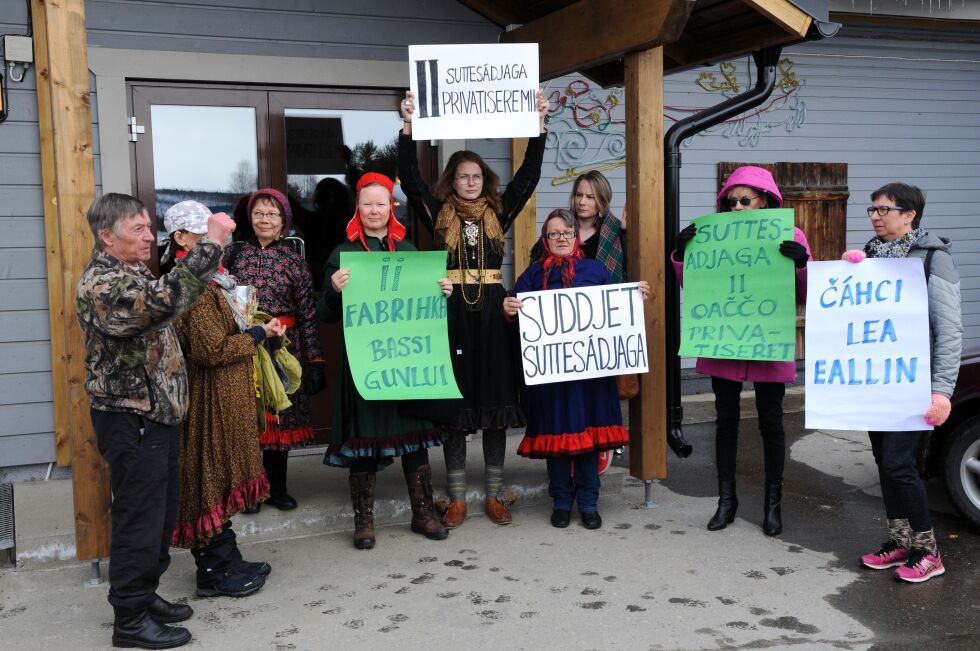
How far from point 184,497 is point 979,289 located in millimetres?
8553

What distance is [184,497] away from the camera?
361 centimetres

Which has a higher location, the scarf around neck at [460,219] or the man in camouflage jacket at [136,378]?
the scarf around neck at [460,219]

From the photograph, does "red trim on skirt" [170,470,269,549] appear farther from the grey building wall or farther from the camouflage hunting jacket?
the grey building wall

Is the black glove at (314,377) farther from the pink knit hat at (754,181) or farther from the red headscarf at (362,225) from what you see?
the pink knit hat at (754,181)

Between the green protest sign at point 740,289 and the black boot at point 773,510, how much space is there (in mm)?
723

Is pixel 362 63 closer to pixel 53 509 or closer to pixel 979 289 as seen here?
pixel 53 509

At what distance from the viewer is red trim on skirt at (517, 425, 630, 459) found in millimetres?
4480

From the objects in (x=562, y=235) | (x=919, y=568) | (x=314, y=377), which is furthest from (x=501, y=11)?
(x=919, y=568)

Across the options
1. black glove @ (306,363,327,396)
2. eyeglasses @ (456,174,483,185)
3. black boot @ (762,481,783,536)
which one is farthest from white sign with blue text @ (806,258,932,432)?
black glove @ (306,363,327,396)

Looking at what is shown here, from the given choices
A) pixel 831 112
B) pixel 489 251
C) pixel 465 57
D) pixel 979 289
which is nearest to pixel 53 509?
pixel 489 251

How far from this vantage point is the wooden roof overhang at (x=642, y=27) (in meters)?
4.52

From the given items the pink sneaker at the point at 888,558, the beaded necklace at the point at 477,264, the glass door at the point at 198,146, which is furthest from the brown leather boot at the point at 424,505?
the glass door at the point at 198,146

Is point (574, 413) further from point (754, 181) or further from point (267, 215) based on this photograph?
point (267, 215)

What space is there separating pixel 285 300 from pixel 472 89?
1.43 metres
